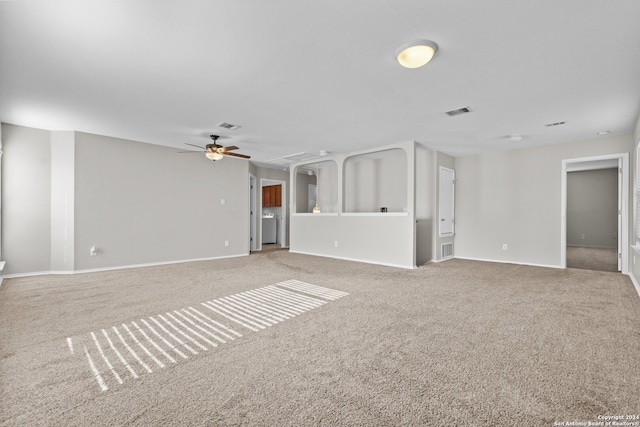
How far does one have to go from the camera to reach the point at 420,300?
3.36 meters

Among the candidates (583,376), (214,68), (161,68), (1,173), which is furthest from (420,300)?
(1,173)

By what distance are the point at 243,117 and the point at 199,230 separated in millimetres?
3201

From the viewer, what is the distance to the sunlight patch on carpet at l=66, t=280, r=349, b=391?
191 cm

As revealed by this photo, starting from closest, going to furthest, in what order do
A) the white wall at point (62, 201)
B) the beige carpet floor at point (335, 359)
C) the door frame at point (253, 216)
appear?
the beige carpet floor at point (335, 359) → the white wall at point (62, 201) → the door frame at point (253, 216)

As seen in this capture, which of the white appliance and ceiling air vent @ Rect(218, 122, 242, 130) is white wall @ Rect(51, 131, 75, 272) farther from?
the white appliance

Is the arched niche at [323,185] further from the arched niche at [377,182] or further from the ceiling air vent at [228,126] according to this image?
the ceiling air vent at [228,126]

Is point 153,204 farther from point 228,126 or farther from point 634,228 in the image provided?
point 634,228

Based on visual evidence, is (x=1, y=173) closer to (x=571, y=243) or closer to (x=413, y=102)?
(x=413, y=102)

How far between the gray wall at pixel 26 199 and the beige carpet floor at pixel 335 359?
887 mm

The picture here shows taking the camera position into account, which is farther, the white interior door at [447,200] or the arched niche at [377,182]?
the arched niche at [377,182]

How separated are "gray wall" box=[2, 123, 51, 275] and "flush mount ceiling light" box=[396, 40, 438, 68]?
18.5ft

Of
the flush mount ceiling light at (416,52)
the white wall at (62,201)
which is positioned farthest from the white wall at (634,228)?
the white wall at (62,201)

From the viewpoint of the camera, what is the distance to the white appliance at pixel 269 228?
386 inches

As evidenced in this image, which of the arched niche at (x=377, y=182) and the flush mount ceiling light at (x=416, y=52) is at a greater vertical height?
the flush mount ceiling light at (x=416, y=52)
